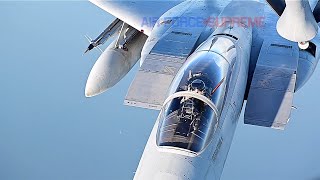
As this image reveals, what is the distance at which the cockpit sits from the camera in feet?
18.6

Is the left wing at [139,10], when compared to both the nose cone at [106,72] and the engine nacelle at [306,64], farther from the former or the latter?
the engine nacelle at [306,64]

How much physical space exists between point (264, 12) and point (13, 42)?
831 centimetres

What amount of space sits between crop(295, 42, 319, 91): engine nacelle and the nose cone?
11.6ft

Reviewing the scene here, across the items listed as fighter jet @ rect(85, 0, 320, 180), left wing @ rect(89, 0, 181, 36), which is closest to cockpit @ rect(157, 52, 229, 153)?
fighter jet @ rect(85, 0, 320, 180)

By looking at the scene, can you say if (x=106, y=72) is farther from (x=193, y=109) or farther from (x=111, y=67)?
(x=193, y=109)

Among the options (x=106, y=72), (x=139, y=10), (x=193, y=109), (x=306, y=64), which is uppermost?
Result: (x=193, y=109)

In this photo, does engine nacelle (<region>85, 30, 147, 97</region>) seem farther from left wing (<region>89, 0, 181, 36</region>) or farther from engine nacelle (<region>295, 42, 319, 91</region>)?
engine nacelle (<region>295, 42, 319, 91</region>)

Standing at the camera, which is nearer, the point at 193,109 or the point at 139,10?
the point at 193,109

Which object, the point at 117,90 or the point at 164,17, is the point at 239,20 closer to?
the point at 164,17

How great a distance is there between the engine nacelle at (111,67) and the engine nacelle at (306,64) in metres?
3.50

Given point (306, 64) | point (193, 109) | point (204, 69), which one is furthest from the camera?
point (306, 64)

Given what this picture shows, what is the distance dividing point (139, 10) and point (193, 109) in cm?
504

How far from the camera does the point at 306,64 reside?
28.2 feet

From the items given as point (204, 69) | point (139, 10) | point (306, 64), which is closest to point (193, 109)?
point (204, 69)
